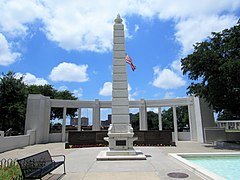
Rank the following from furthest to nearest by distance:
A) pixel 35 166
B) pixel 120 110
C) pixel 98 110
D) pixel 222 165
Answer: pixel 98 110, pixel 120 110, pixel 222 165, pixel 35 166

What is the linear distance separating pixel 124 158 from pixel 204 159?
401 centimetres

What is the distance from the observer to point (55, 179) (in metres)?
5.93

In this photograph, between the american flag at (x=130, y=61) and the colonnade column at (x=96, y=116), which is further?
the colonnade column at (x=96, y=116)

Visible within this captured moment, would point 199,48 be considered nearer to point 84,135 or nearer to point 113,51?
point 113,51

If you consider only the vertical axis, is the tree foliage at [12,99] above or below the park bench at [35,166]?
above

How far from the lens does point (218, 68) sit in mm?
14398

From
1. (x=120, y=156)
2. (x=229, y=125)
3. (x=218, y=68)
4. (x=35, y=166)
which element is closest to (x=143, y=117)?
(x=218, y=68)

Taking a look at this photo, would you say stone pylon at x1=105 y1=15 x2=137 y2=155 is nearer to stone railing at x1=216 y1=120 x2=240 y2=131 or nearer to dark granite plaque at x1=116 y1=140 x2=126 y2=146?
dark granite plaque at x1=116 y1=140 x2=126 y2=146

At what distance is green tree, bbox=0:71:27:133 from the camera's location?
68.0ft

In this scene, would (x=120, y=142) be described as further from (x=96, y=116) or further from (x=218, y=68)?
(x=96, y=116)

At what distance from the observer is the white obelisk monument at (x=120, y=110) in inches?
410


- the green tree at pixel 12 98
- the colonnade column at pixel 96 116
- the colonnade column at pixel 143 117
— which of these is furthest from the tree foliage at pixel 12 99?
the colonnade column at pixel 143 117

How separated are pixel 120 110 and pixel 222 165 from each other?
5662mm

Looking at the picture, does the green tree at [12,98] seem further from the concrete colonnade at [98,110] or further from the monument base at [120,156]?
the monument base at [120,156]
